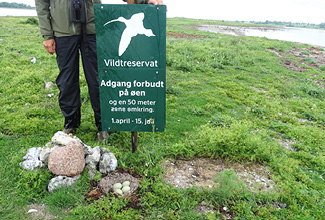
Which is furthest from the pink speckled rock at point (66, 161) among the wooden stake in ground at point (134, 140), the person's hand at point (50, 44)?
the person's hand at point (50, 44)

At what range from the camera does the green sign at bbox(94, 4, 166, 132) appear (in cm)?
311

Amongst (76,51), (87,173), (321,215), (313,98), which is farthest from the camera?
(313,98)

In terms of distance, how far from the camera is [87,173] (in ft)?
10.7

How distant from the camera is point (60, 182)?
3.07 metres

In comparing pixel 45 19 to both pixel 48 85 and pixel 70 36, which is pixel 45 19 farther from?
pixel 48 85

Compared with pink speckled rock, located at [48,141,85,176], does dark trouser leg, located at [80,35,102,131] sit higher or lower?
higher

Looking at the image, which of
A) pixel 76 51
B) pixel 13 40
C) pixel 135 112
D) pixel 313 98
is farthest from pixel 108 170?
pixel 13 40

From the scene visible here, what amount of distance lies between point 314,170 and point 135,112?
3066 mm

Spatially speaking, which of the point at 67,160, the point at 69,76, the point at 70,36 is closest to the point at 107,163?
the point at 67,160

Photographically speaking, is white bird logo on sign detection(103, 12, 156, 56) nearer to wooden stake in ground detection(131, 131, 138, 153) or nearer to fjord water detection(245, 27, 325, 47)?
wooden stake in ground detection(131, 131, 138, 153)

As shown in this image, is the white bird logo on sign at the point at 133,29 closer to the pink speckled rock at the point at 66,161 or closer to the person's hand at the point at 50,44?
the person's hand at the point at 50,44

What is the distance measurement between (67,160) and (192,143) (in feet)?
6.52

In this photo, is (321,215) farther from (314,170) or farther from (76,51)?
(76,51)

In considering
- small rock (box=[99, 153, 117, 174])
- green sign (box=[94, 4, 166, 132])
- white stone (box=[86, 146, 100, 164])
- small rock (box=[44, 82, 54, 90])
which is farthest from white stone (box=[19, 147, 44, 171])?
small rock (box=[44, 82, 54, 90])
